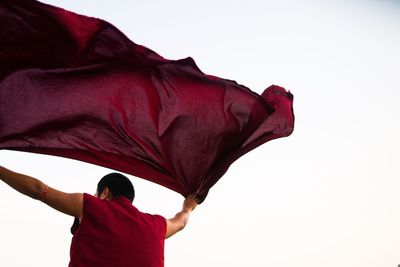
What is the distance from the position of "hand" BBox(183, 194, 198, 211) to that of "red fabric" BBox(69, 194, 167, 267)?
3.00 ft

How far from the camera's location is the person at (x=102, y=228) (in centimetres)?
322

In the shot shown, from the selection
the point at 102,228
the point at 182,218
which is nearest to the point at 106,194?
the point at 102,228

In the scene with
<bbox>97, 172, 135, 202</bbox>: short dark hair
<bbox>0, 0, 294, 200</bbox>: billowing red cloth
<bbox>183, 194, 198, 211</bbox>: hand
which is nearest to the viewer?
<bbox>97, 172, 135, 202</bbox>: short dark hair

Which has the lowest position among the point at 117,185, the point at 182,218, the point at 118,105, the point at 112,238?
the point at 112,238

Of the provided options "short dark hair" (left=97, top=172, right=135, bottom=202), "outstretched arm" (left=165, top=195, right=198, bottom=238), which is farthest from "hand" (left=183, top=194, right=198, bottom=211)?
"short dark hair" (left=97, top=172, right=135, bottom=202)

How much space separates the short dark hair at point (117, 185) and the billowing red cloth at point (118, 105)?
0.65 m

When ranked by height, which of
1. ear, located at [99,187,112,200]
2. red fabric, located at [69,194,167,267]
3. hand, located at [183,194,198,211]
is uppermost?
hand, located at [183,194,198,211]

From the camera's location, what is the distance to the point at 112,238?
3.28m

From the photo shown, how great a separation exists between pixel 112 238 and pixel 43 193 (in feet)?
1.61

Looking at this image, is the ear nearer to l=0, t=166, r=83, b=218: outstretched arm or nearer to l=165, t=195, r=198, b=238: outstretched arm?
l=0, t=166, r=83, b=218: outstretched arm

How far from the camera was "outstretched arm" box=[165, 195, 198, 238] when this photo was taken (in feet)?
12.7

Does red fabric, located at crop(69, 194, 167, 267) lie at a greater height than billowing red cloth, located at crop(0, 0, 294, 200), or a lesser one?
lesser

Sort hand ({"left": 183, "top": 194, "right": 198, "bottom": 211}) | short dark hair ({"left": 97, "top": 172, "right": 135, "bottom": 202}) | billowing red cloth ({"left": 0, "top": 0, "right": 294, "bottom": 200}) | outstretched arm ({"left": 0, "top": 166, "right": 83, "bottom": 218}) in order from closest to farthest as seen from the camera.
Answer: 1. outstretched arm ({"left": 0, "top": 166, "right": 83, "bottom": 218})
2. short dark hair ({"left": 97, "top": 172, "right": 135, "bottom": 202})
3. billowing red cloth ({"left": 0, "top": 0, "right": 294, "bottom": 200})
4. hand ({"left": 183, "top": 194, "right": 198, "bottom": 211})

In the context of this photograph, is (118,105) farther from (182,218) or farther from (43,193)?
(43,193)
